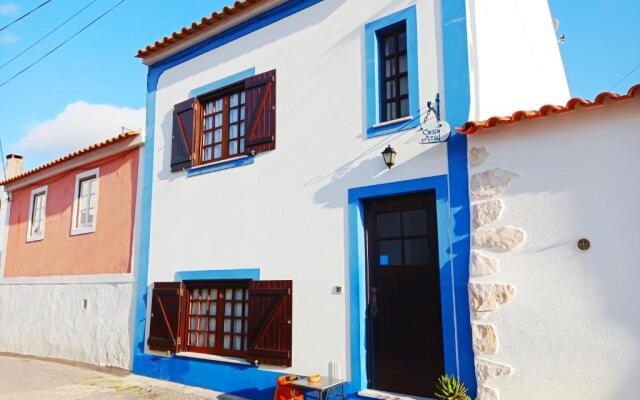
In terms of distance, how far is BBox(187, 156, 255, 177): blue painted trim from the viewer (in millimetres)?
7203

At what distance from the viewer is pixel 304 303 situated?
617cm

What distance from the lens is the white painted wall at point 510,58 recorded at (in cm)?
549

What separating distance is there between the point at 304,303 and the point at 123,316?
13.5ft

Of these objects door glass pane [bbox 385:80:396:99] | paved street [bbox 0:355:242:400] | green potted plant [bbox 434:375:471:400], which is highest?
door glass pane [bbox 385:80:396:99]

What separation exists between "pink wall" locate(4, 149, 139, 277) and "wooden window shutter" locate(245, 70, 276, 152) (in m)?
3.05

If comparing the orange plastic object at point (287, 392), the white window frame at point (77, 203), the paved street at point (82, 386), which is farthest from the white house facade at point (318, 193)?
the white window frame at point (77, 203)

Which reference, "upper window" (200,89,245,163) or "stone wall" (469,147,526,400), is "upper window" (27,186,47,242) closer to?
"upper window" (200,89,245,163)

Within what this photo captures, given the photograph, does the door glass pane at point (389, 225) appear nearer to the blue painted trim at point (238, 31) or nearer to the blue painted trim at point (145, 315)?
the blue painted trim at point (145, 315)

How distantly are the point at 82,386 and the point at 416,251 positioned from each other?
565cm

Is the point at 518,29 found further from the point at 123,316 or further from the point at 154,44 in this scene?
the point at 123,316

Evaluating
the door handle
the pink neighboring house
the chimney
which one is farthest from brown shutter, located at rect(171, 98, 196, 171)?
A: the chimney

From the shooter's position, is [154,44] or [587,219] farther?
[154,44]

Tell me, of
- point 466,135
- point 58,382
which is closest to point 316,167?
point 466,135

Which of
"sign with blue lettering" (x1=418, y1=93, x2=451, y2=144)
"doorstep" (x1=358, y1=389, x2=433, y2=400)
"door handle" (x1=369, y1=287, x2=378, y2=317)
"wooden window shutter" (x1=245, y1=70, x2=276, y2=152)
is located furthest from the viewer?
"wooden window shutter" (x1=245, y1=70, x2=276, y2=152)
